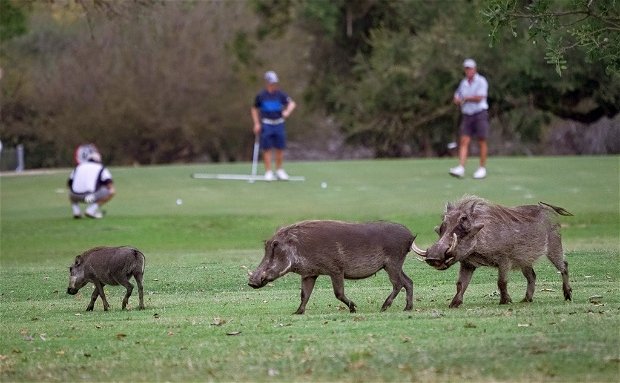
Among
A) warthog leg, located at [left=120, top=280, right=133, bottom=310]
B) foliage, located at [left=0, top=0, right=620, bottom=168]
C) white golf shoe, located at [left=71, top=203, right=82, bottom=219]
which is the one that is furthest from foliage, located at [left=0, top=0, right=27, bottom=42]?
foliage, located at [left=0, top=0, right=620, bottom=168]

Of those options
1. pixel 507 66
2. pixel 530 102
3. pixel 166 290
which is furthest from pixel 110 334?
pixel 530 102

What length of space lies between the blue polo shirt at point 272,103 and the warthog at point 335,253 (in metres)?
17.4

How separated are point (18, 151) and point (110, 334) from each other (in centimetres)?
4050

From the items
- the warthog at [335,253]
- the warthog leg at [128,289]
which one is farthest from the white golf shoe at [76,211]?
the warthog at [335,253]

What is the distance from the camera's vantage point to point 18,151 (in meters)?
51.2

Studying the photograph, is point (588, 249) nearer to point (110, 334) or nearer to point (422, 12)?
point (110, 334)

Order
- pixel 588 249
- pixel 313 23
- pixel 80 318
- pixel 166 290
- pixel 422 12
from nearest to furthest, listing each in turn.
Result: pixel 80 318 < pixel 166 290 < pixel 588 249 < pixel 422 12 < pixel 313 23

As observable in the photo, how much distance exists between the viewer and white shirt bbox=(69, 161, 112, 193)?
26047mm

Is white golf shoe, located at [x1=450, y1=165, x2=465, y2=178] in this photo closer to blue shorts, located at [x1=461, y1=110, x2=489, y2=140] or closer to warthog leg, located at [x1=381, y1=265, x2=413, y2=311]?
blue shorts, located at [x1=461, y1=110, x2=489, y2=140]

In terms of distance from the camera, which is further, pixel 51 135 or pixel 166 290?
pixel 51 135

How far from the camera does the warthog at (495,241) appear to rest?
1275 centimetres

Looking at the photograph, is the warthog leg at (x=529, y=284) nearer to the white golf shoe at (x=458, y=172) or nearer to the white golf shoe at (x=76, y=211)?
the white golf shoe at (x=76, y=211)

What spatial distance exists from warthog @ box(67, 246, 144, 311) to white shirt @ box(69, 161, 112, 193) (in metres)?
11.7

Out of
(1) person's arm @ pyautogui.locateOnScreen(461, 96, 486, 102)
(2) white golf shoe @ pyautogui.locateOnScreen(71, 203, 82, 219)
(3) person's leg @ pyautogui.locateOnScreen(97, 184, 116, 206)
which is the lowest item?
(2) white golf shoe @ pyautogui.locateOnScreen(71, 203, 82, 219)
